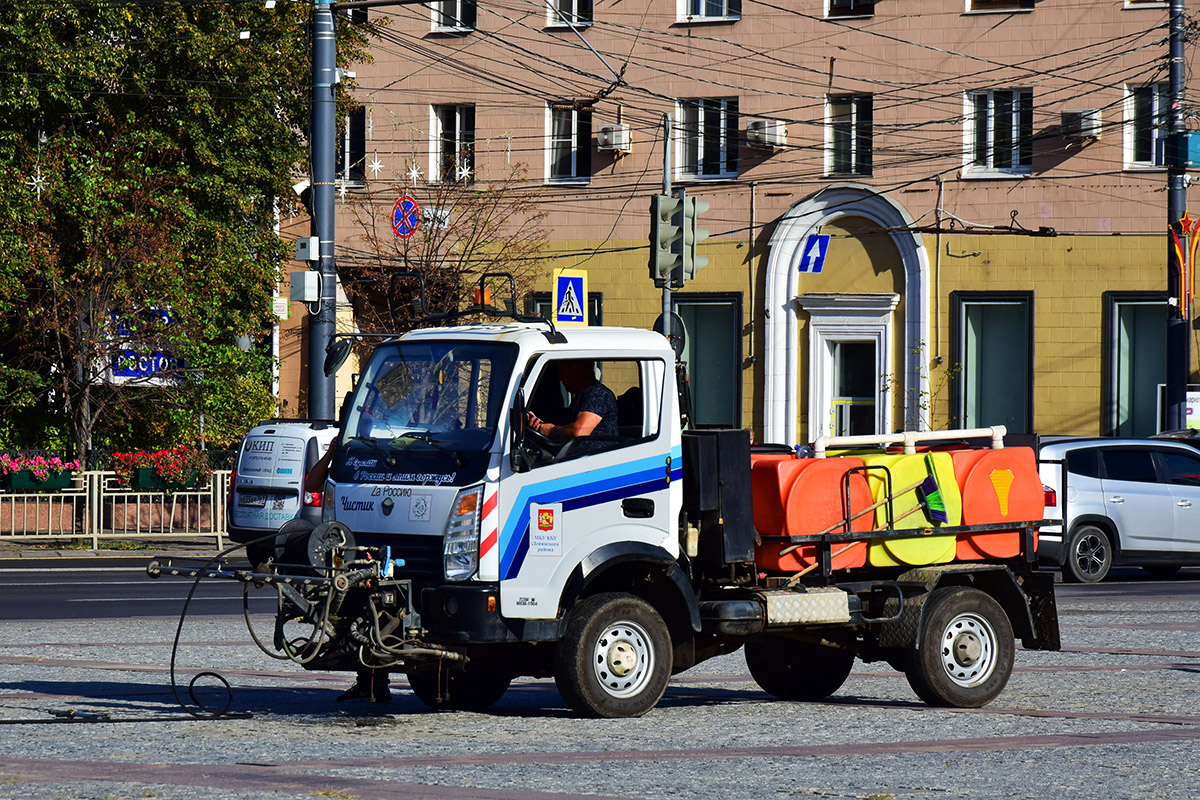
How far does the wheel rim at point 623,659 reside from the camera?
391 inches

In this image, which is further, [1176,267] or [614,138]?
[614,138]

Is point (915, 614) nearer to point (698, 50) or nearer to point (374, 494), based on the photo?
point (374, 494)

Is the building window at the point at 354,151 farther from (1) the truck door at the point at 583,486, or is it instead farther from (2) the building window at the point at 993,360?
(1) the truck door at the point at 583,486

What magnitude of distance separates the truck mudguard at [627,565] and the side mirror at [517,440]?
0.67 meters

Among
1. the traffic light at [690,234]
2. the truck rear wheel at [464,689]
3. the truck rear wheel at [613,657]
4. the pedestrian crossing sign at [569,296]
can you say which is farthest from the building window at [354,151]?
the truck rear wheel at [613,657]

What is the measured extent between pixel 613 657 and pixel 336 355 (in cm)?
245

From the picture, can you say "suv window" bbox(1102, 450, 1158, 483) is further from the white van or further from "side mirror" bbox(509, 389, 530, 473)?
"side mirror" bbox(509, 389, 530, 473)

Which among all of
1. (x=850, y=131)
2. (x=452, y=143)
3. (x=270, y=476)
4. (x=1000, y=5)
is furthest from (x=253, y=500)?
(x=1000, y=5)

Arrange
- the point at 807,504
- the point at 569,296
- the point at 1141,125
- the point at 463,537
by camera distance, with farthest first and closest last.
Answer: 1. the point at 1141,125
2. the point at 569,296
3. the point at 807,504
4. the point at 463,537

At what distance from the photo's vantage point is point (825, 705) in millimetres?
11203

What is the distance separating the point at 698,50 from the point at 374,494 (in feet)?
83.6

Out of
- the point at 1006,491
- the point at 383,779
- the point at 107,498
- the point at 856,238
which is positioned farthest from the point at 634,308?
the point at 383,779

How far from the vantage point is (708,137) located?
34406mm

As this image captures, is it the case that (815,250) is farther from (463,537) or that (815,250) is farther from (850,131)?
(463,537)
